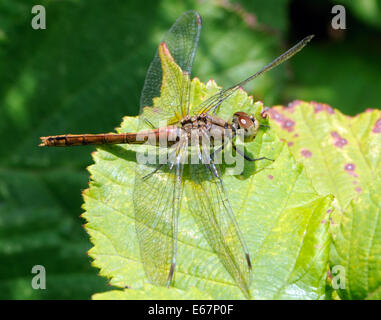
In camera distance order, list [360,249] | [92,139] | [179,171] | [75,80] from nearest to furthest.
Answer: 1. [360,249]
2. [179,171]
3. [92,139]
4. [75,80]

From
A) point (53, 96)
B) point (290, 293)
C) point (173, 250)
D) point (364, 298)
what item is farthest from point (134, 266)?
point (53, 96)

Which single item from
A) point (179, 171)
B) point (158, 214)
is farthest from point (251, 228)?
point (179, 171)

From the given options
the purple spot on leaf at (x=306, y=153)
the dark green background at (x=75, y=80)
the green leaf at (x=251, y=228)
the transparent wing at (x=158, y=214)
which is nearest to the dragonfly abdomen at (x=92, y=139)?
the green leaf at (x=251, y=228)

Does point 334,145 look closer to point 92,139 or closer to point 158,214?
point 158,214

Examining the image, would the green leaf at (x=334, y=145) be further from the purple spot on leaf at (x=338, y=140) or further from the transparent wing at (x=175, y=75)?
the transparent wing at (x=175, y=75)

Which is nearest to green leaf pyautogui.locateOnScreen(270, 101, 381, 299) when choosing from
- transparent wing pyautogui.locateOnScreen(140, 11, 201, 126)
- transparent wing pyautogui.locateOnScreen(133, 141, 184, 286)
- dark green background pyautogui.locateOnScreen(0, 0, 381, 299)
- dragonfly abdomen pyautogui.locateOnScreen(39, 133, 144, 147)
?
transparent wing pyautogui.locateOnScreen(140, 11, 201, 126)

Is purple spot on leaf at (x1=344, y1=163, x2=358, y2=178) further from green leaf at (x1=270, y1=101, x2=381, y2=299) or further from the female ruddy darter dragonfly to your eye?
the female ruddy darter dragonfly

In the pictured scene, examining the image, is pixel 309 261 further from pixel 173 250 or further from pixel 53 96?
pixel 53 96
